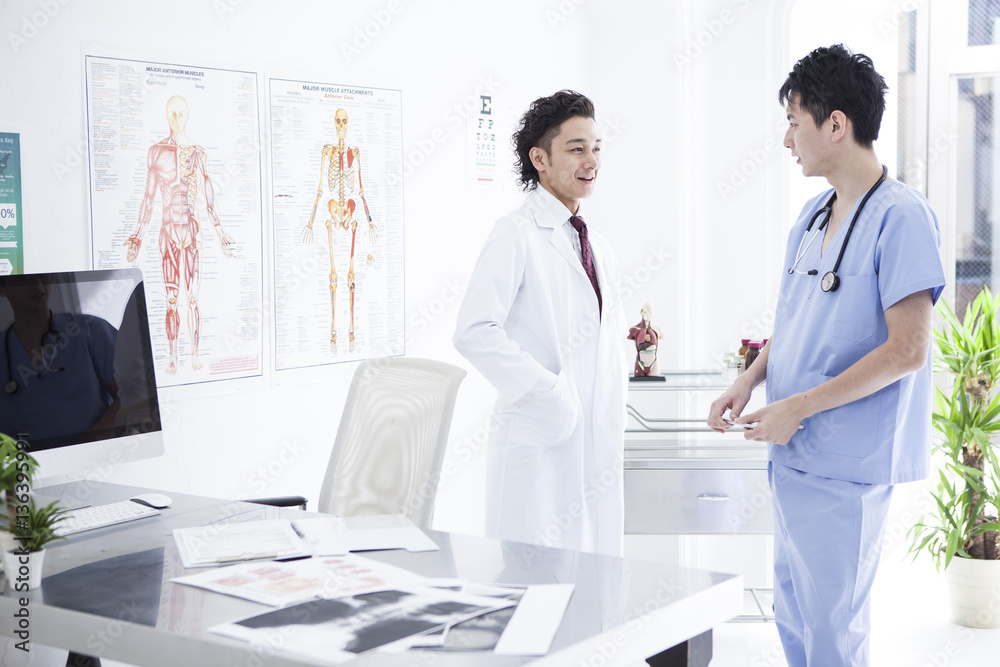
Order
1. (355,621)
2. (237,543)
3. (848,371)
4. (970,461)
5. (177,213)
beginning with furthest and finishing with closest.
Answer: (970,461) → (177,213) → (848,371) → (237,543) → (355,621)

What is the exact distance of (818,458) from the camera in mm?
2031

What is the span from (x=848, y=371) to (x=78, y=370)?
63.7 inches

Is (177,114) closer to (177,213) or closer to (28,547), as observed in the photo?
(177,213)

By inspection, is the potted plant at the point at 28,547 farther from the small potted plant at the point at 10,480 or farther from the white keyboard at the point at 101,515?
the white keyboard at the point at 101,515

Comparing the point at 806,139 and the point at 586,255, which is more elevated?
the point at 806,139

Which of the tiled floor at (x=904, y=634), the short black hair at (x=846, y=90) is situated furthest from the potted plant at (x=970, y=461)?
the short black hair at (x=846, y=90)

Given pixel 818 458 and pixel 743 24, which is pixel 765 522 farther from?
pixel 743 24

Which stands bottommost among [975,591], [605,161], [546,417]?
[975,591]

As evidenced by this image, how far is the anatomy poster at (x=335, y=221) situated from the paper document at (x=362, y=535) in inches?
44.1

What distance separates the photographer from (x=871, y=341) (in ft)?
6.54

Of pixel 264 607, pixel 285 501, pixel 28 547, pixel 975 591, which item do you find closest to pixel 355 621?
pixel 264 607

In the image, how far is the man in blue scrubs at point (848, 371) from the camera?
6.37 ft

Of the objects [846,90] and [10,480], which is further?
[846,90]

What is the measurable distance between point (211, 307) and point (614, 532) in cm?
131
